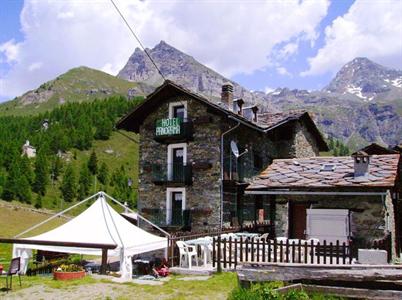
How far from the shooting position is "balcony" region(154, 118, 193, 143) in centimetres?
2650

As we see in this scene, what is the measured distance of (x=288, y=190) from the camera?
2042cm

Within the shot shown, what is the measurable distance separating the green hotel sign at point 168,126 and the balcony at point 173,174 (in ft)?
6.39

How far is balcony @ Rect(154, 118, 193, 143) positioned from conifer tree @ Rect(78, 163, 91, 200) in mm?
67523

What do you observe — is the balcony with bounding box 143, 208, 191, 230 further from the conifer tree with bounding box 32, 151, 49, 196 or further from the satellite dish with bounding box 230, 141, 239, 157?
the conifer tree with bounding box 32, 151, 49, 196

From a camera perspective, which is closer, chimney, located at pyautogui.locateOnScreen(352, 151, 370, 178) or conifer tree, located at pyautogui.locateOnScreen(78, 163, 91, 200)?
chimney, located at pyautogui.locateOnScreen(352, 151, 370, 178)

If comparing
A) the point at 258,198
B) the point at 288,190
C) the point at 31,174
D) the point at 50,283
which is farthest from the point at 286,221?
the point at 31,174

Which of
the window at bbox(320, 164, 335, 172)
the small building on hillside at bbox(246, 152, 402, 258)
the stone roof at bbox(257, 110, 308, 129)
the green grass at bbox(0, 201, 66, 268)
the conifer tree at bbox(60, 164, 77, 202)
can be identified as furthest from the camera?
the conifer tree at bbox(60, 164, 77, 202)

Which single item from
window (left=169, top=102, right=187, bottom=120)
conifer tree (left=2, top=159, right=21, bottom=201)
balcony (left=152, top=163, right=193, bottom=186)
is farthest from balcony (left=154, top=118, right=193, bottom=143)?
conifer tree (left=2, top=159, right=21, bottom=201)

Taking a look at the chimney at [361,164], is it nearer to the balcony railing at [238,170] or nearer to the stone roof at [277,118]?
the balcony railing at [238,170]

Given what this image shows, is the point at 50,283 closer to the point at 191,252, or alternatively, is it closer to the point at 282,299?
the point at 191,252

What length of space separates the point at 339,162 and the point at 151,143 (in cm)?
1148

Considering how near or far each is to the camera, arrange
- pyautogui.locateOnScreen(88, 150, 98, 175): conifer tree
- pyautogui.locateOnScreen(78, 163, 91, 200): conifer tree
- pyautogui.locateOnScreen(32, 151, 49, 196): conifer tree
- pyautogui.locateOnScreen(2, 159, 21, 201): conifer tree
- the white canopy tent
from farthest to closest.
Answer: pyautogui.locateOnScreen(88, 150, 98, 175): conifer tree
pyautogui.locateOnScreen(78, 163, 91, 200): conifer tree
pyautogui.locateOnScreen(32, 151, 49, 196): conifer tree
pyautogui.locateOnScreen(2, 159, 21, 201): conifer tree
the white canopy tent

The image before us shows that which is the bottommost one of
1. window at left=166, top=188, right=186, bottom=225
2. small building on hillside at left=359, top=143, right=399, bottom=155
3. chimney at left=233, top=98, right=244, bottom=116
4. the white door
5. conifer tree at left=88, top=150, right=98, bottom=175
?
the white door

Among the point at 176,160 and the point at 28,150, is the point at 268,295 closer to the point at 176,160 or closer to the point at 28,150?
the point at 176,160
